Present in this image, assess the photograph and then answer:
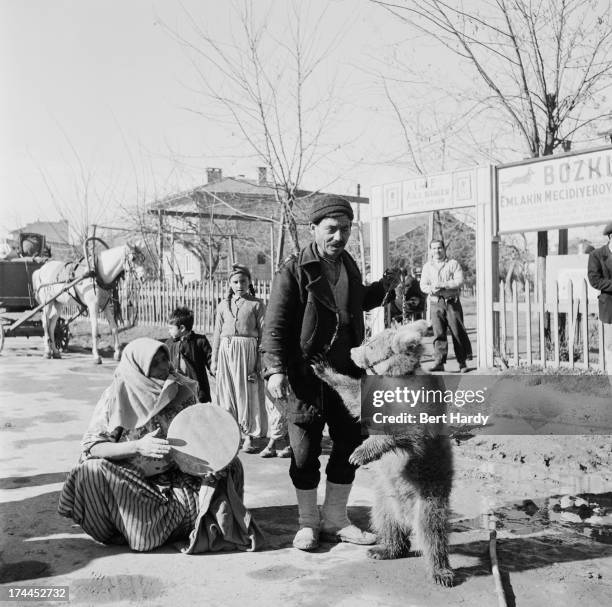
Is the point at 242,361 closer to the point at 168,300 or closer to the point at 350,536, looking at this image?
the point at 350,536

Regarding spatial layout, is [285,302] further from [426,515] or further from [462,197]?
[462,197]

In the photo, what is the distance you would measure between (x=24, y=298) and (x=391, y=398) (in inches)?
556

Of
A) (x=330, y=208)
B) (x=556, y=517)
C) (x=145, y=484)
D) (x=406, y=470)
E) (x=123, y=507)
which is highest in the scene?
(x=330, y=208)

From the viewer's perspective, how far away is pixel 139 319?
64.9 ft

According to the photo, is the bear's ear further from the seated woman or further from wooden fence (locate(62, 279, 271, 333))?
wooden fence (locate(62, 279, 271, 333))

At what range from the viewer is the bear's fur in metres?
3.49

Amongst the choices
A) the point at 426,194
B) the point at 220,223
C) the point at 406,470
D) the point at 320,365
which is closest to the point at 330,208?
the point at 320,365

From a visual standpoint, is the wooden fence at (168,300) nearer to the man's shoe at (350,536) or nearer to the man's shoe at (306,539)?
the man's shoe at (350,536)

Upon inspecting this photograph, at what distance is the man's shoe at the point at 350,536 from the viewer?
Answer: 407 cm

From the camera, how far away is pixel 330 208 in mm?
3977

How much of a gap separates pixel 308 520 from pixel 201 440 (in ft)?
2.61

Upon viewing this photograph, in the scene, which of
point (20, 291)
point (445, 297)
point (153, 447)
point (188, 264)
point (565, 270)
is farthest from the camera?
point (188, 264)

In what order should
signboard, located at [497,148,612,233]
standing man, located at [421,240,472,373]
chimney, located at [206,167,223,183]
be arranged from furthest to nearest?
chimney, located at [206,167,223,183], standing man, located at [421,240,472,373], signboard, located at [497,148,612,233]

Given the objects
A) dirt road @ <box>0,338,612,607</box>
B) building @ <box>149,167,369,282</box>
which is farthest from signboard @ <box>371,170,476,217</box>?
dirt road @ <box>0,338,612,607</box>
